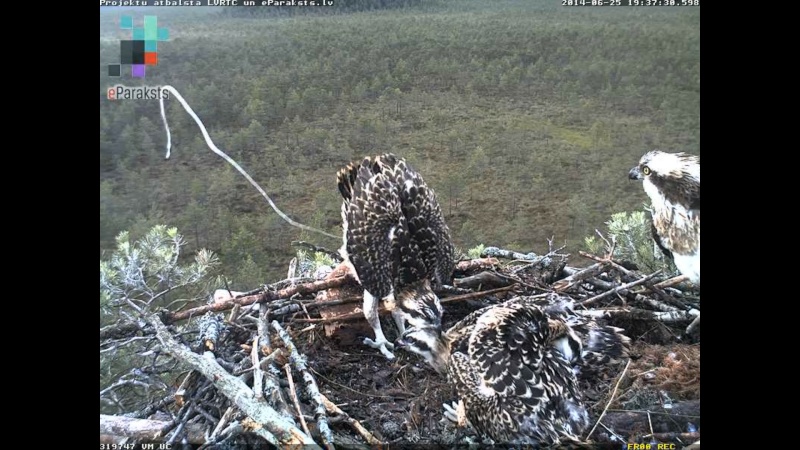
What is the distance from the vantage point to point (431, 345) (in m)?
3.71

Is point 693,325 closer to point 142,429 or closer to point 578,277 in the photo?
point 578,277

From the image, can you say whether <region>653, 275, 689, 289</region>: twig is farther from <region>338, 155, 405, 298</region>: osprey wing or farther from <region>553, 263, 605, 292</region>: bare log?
<region>338, 155, 405, 298</region>: osprey wing

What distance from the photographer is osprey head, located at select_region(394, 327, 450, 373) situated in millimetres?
3699

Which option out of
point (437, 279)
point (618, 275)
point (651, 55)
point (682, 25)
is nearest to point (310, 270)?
point (437, 279)

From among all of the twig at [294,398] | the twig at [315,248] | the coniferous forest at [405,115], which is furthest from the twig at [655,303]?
the twig at [294,398]

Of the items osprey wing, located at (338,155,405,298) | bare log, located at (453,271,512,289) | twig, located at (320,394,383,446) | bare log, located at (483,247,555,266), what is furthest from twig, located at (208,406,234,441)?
bare log, located at (483,247,555,266)

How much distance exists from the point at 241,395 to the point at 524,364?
1.57 metres

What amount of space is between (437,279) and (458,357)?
51 centimetres

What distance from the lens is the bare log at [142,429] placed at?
3.65 meters

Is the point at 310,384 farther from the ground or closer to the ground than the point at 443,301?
closer to the ground

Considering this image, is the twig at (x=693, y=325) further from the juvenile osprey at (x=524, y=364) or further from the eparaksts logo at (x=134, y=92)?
the eparaksts logo at (x=134, y=92)

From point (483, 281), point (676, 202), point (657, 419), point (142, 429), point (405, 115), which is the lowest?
point (142, 429)

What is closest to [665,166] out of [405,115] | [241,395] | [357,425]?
[405,115]

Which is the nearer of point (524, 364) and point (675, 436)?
point (524, 364)
